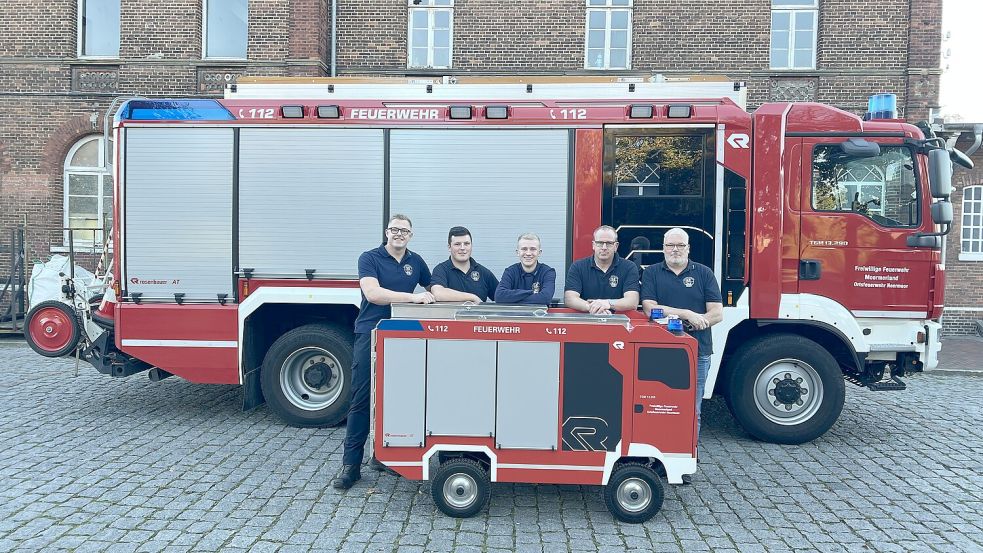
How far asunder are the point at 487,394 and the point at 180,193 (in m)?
3.91

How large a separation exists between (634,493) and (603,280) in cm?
157

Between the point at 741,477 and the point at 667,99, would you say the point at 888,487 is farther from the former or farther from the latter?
the point at 667,99

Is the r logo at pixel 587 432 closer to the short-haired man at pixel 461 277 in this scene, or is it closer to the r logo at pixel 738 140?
the short-haired man at pixel 461 277

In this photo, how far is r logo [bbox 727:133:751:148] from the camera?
6012 millimetres

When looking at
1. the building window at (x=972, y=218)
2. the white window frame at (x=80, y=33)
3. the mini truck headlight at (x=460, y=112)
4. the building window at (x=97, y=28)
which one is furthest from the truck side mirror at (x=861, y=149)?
the building window at (x=97, y=28)

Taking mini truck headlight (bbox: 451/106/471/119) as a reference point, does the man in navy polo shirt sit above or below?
below

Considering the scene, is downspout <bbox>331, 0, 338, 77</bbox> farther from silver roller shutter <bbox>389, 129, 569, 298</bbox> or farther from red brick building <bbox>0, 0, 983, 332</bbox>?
silver roller shutter <bbox>389, 129, 569, 298</bbox>

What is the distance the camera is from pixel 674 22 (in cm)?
1312

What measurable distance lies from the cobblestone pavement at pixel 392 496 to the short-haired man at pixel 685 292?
958 mm

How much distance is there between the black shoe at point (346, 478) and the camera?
15.9ft

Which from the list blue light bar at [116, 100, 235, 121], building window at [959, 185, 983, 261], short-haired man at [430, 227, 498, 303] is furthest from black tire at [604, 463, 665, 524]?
building window at [959, 185, 983, 261]

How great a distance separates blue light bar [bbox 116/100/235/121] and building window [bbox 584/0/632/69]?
8711 millimetres

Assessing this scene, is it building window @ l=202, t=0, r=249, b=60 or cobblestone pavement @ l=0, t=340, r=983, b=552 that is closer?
cobblestone pavement @ l=0, t=340, r=983, b=552

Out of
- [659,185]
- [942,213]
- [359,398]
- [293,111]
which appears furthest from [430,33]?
[359,398]
